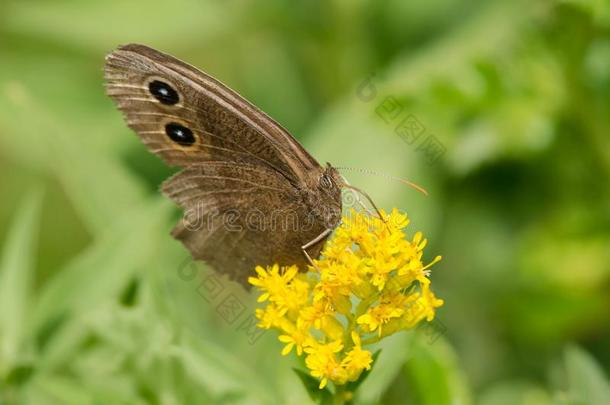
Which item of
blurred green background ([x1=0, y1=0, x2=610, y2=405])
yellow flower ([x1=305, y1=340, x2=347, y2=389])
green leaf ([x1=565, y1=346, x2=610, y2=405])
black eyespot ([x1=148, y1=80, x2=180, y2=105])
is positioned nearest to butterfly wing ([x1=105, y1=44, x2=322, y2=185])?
black eyespot ([x1=148, y1=80, x2=180, y2=105])

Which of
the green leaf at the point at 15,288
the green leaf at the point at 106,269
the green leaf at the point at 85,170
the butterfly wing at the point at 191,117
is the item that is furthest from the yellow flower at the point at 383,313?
the green leaf at the point at 85,170

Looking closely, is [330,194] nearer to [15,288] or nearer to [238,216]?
[238,216]

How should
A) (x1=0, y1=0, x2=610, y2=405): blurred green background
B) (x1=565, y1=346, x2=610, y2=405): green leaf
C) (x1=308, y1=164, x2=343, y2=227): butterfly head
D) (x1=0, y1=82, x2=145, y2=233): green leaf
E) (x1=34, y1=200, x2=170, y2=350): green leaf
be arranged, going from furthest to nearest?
(x1=0, y1=82, x2=145, y2=233): green leaf, (x1=34, y1=200, x2=170, y2=350): green leaf, (x1=0, y1=0, x2=610, y2=405): blurred green background, (x1=565, y1=346, x2=610, y2=405): green leaf, (x1=308, y1=164, x2=343, y2=227): butterfly head

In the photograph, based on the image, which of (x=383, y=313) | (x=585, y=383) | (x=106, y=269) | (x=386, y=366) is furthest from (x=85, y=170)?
(x=585, y=383)

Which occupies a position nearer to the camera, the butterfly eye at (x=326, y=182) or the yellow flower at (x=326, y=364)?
the yellow flower at (x=326, y=364)

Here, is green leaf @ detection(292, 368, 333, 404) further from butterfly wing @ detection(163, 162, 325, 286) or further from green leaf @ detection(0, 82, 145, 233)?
green leaf @ detection(0, 82, 145, 233)

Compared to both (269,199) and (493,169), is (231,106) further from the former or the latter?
(493,169)

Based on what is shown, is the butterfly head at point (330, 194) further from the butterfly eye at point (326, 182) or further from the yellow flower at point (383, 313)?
the yellow flower at point (383, 313)
